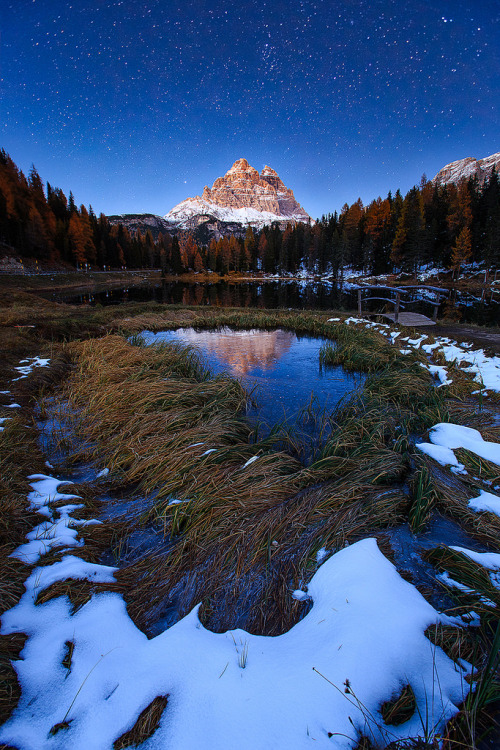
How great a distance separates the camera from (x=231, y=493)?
10.5 ft

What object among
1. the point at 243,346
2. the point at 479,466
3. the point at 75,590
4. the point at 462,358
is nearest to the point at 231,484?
the point at 75,590

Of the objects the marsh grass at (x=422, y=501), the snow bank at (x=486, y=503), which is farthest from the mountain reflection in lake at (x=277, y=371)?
the snow bank at (x=486, y=503)

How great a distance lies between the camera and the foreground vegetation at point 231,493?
1986 millimetres

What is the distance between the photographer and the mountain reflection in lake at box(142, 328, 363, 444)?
21.6 ft

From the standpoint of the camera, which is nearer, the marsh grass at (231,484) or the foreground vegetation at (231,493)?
the foreground vegetation at (231,493)

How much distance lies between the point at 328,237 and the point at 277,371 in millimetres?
62356

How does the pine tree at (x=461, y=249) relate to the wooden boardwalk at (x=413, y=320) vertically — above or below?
above

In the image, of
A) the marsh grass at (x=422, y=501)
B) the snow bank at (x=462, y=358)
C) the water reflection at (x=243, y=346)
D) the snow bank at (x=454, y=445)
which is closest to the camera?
the marsh grass at (x=422, y=501)

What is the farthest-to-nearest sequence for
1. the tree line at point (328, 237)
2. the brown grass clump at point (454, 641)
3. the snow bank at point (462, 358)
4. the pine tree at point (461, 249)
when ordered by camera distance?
the tree line at point (328, 237) < the pine tree at point (461, 249) < the snow bank at point (462, 358) < the brown grass clump at point (454, 641)

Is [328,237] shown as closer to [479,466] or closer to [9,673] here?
[479,466]

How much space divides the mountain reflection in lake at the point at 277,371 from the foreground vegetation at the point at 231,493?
0.83 m

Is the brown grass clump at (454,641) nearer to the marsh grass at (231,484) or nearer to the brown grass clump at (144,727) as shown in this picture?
the marsh grass at (231,484)

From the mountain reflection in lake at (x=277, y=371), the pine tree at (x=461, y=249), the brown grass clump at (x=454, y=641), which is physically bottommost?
the mountain reflection in lake at (x=277, y=371)

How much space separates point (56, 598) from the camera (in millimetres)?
1987
